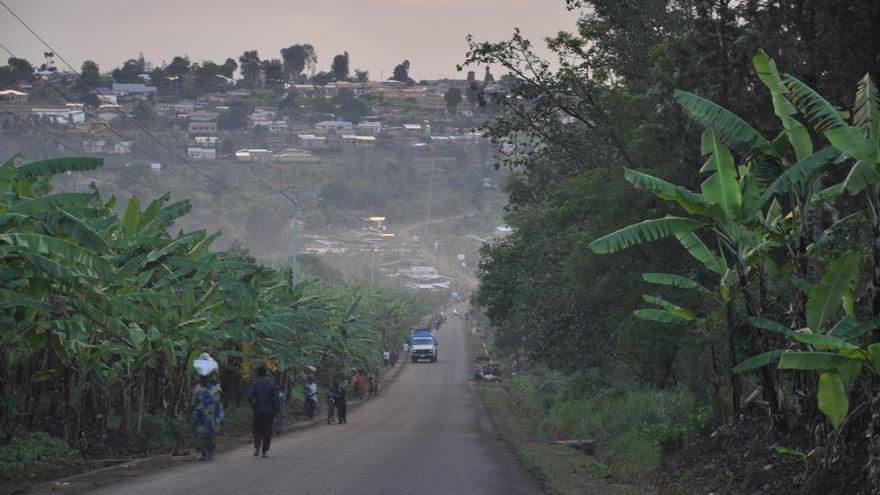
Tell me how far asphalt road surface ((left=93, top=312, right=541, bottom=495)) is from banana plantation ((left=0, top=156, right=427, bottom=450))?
2.86 metres

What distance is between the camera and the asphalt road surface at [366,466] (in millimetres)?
15656

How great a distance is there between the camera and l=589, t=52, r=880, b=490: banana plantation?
13578 millimetres

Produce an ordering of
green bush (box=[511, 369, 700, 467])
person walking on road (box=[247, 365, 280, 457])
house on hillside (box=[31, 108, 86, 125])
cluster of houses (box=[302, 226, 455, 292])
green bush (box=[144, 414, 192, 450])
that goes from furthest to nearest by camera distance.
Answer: house on hillside (box=[31, 108, 86, 125]) < cluster of houses (box=[302, 226, 455, 292]) < green bush (box=[144, 414, 192, 450]) < person walking on road (box=[247, 365, 280, 457]) < green bush (box=[511, 369, 700, 467])

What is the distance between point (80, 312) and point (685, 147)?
12.7 metres

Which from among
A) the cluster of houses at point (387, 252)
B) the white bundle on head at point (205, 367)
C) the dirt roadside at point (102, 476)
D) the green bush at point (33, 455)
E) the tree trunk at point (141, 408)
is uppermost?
the cluster of houses at point (387, 252)

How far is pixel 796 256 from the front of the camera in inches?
634

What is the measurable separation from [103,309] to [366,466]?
6.13 m

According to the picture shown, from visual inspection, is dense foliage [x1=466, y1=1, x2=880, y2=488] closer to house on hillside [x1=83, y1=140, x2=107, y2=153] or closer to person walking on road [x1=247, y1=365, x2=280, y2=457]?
person walking on road [x1=247, y1=365, x2=280, y2=457]

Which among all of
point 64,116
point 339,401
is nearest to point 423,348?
point 339,401

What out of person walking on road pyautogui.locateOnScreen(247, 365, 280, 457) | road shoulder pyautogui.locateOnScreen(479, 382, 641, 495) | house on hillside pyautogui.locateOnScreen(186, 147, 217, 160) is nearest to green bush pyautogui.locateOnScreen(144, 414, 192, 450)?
person walking on road pyautogui.locateOnScreen(247, 365, 280, 457)

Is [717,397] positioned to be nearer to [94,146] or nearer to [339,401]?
[339,401]

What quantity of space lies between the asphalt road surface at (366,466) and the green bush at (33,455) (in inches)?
92.7

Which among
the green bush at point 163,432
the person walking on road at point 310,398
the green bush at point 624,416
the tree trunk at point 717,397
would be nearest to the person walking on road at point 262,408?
the green bush at point 163,432

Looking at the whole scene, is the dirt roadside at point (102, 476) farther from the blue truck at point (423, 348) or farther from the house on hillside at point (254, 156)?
the house on hillside at point (254, 156)
